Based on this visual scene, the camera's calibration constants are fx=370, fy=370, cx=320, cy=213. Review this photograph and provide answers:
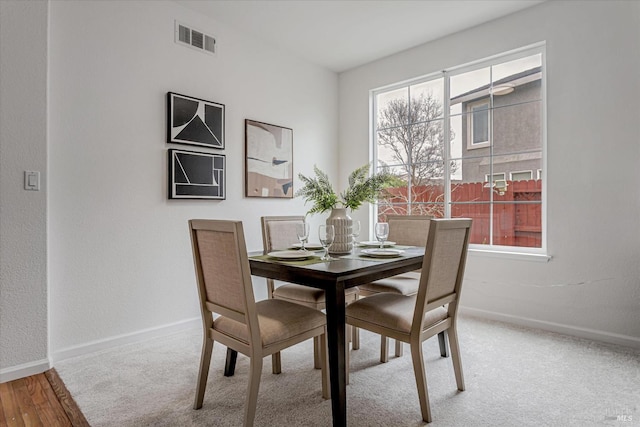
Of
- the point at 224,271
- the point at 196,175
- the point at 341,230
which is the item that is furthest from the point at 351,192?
the point at 196,175

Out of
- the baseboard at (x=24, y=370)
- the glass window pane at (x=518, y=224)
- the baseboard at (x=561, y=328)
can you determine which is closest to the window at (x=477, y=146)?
the glass window pane at (x=518, y=224)

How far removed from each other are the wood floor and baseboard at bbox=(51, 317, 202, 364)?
0.75 feet

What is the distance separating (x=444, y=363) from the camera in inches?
91.0

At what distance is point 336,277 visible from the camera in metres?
1.57

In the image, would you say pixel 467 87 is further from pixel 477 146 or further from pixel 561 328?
pixel 561 328

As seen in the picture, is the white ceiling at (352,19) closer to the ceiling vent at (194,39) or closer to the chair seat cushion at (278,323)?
the ceiling vent at (194,39)

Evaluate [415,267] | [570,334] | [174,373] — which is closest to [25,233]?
[174,373]

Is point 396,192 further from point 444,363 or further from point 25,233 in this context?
point 25,233

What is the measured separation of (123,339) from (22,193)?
1190 mm

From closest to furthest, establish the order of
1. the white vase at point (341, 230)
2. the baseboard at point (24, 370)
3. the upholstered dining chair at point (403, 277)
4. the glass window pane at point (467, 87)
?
the baseboard at point (24, 370) → the white vase at point (341, 230) → the upholstered dining chair at point (403, 277) → the glass window pane at point (467, 87)

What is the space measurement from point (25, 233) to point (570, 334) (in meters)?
3.80

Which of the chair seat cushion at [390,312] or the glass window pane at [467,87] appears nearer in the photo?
the chair seat cushion at [390,312]

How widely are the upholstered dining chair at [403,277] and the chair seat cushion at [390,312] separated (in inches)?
16.4

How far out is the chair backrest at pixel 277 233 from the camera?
107 inches
